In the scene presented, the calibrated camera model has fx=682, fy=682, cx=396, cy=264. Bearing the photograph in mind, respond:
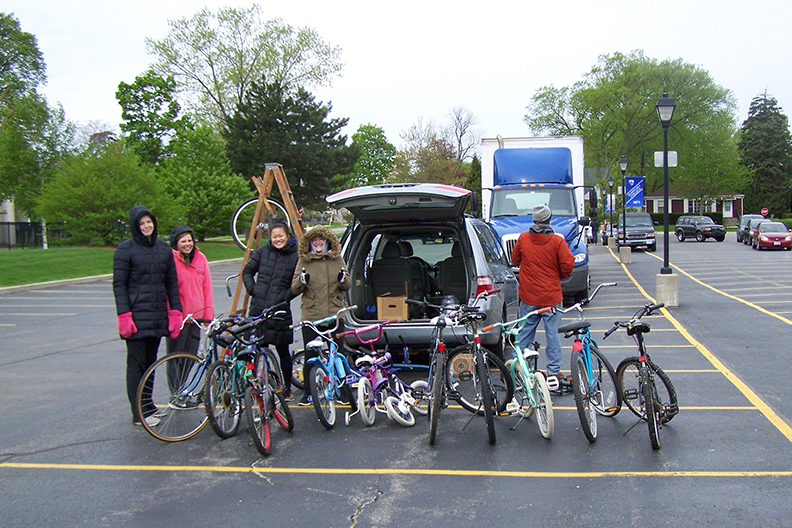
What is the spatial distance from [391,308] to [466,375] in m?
1.93

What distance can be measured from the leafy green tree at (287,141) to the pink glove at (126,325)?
121 ft

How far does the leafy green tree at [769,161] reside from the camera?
73.9 metres

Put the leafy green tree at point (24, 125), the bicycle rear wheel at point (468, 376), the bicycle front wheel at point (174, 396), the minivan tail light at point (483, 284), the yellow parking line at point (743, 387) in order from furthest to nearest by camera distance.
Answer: the leafy green tree at point (24, 125)
the minivan tail light at point (483, 284)
the bicycle rear wheel at point (468, 376)
the bicycle front wheel at point (174, 396)
the yellow parking line at point (743, 387)

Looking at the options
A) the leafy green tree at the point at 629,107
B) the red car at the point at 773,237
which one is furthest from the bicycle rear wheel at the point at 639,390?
the leafy green tree at the point at 629,107

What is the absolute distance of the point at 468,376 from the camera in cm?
565

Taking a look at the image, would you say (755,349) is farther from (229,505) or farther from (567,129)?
(567,129)

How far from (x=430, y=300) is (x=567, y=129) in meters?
56.8

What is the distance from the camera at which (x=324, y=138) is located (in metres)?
45.4

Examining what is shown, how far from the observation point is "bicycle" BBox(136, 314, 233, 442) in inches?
217

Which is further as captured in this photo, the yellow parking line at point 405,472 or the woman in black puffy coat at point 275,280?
the woman in black puffy coat at point 275,280

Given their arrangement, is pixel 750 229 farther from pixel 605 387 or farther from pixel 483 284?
pixel 605 387

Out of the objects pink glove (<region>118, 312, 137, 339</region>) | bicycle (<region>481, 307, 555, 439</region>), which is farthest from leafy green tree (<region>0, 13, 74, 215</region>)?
bicycle (<region>481, 307, 555, 439</region>)

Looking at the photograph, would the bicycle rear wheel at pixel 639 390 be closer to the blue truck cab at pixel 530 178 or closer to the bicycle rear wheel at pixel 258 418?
the bicycle rear wheel at pixel 258 418

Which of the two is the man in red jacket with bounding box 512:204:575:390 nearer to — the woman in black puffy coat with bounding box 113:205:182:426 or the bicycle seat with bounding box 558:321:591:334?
the bicycle seat with bounding box 558:321:591:334
